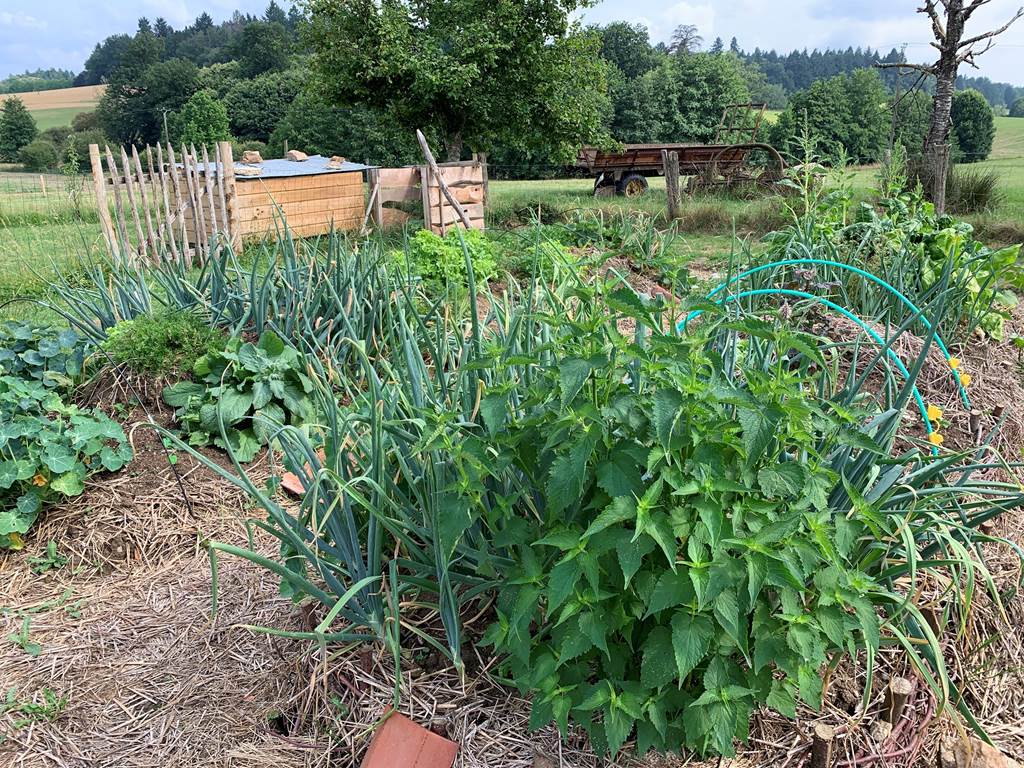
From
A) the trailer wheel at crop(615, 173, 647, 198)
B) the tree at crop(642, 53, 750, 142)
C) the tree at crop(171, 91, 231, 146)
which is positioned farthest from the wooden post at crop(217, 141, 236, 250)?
the tree at crop(642, 53, 750, 142)

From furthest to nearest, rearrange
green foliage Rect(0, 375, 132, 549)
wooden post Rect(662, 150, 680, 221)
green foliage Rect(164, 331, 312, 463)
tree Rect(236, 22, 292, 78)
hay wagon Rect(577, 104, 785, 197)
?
tree Rect(236, 22, 292, 78) < hay wagon Rect(577, 104, 785, 197) < wooden post Rect(662, 150, 680, 221) < green foliage Rect(164, 331, 312, 463) < green foliage Rect(0, 375, 132, 549)

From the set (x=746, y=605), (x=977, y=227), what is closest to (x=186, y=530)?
(x=746, y=605)

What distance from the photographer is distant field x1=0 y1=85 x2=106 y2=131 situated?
51.2 m

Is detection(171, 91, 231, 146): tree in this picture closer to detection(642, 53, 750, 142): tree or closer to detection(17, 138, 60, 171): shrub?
detection(17, 138, 60, 171): shrub

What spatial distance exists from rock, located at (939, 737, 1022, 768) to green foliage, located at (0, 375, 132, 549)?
317cm

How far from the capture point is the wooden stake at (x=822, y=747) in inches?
68.4

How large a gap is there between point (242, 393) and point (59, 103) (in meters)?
65.1

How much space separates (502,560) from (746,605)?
1.86 ft

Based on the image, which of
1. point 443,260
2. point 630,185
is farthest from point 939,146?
point 630,185

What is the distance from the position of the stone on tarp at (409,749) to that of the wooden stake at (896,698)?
1047 mm

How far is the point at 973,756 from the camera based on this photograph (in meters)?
1.82

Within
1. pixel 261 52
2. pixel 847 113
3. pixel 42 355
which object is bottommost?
pixel 42 355

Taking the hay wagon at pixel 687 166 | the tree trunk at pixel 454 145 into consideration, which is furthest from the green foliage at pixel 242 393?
the hay wagon at pixel 687 166

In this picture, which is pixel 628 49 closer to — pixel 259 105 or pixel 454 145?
pixel 259 105
